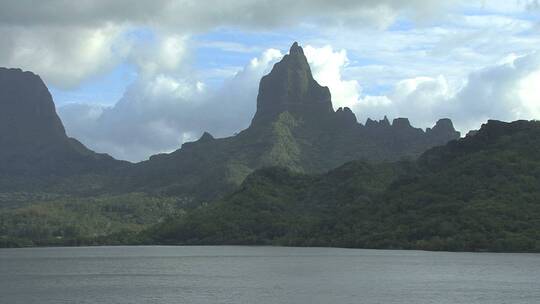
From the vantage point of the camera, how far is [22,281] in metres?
181

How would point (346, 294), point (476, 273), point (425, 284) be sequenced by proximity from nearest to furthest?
point (346, 294) → point (425, 284) → point (476, 273)

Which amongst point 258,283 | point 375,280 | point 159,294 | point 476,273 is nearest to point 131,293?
point 159,294

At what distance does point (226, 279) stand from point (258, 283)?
14.9 metres

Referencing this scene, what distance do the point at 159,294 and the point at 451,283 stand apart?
6471cm

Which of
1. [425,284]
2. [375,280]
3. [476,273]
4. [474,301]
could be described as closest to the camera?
[474,301]

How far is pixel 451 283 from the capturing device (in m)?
164

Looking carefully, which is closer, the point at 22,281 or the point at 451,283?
the point at 451,283

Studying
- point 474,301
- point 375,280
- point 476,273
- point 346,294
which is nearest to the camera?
point 474,301

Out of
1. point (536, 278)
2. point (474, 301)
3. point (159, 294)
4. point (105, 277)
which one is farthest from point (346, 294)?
point (105, 277)

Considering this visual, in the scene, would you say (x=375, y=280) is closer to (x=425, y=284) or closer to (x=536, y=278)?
(x=425, y=284)

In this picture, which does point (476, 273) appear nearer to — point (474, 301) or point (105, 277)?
point (474, 301)

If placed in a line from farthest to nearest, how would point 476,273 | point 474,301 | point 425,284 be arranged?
point 476,273
point 425,284
point 474,301

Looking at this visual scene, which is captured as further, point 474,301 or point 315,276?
point 315,276

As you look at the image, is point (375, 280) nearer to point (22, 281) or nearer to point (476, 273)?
point (476, 273)
